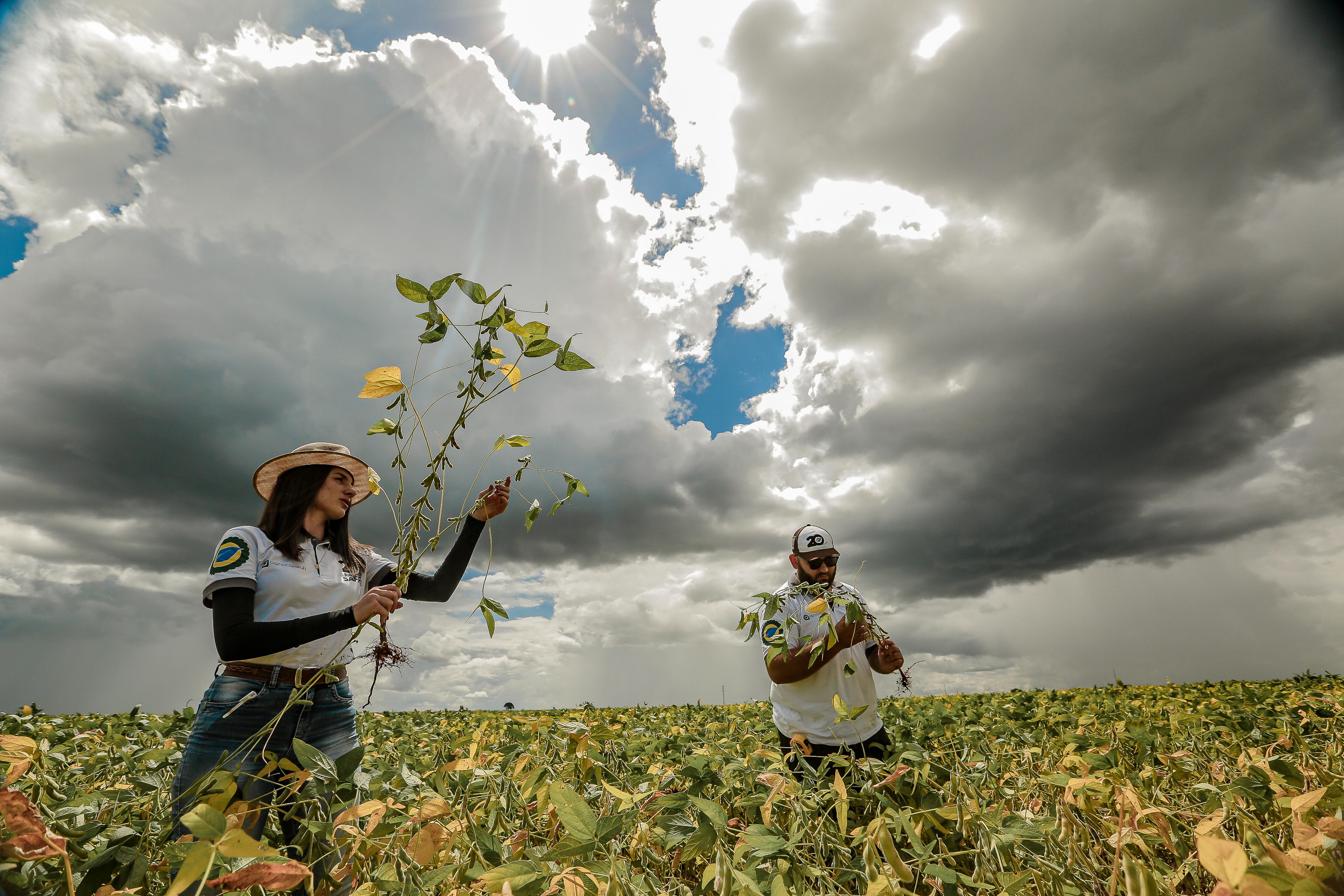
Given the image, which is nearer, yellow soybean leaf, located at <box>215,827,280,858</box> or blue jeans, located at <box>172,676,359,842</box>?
yellow soybean leaf, located at <box>215,827,280,858</box>

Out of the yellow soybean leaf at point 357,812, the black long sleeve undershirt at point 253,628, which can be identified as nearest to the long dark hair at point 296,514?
the black long sleeve undershirt at point 253,628

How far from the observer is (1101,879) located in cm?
154

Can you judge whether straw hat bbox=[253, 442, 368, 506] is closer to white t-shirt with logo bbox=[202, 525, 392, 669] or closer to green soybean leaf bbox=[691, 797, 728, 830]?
white t-shirt with logo bbox=[202, 525, 392, 669]

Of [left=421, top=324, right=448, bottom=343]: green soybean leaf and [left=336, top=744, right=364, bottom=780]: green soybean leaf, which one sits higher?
[left=421, top=324, right=448, bottom=343]: green soybean leaf

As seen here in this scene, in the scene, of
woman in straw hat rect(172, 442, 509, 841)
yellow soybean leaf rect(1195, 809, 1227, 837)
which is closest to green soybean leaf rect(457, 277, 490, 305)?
woman in straw hat rect(172, 442, 509, 841)

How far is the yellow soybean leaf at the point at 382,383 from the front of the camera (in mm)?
1585

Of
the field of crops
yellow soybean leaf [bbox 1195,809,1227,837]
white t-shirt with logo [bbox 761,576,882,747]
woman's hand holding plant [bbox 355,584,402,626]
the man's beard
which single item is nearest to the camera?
the field of crops

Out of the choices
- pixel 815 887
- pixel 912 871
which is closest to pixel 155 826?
pixel 815 887

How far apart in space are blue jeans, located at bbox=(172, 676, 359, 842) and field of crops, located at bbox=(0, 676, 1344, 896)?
15 centimetres

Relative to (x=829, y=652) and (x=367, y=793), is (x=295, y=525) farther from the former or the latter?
(x=829, y=652)

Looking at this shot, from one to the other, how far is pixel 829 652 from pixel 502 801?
2260 mm

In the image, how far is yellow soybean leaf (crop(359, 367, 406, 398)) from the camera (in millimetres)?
1585

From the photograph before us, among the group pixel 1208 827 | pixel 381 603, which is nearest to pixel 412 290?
pixel 381 603

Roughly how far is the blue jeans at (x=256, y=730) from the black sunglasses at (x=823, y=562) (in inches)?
105
